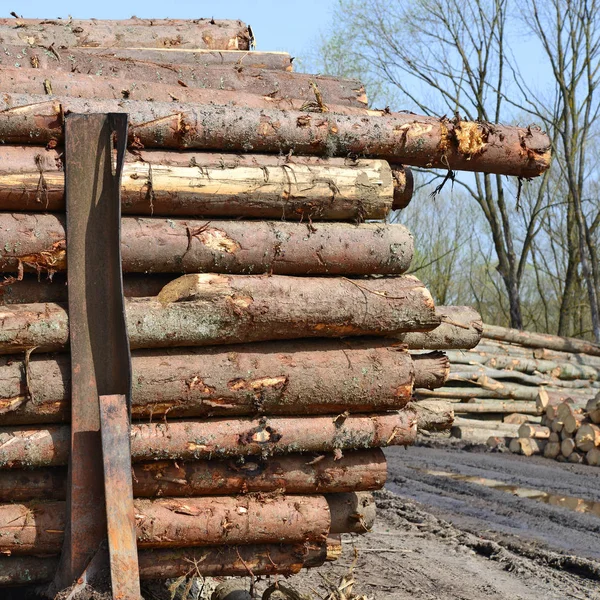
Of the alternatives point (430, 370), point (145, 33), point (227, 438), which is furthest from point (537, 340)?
point (227, 438)

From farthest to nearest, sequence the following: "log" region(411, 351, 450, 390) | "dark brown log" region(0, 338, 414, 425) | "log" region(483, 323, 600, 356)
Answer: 1. "log" region(483, 323, 600, 356)
2. "log" region(411, 351, 450, 390)
3. "dark brown log" region(0, 338, 414, 425)

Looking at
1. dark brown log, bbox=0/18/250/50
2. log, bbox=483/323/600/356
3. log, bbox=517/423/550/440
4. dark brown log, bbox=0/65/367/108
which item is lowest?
log, bbox=517/423/550/440

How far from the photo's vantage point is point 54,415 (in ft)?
13.4

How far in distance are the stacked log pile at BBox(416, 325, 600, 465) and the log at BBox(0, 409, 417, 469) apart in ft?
29.8

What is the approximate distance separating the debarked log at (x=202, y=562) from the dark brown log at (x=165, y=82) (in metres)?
2.43

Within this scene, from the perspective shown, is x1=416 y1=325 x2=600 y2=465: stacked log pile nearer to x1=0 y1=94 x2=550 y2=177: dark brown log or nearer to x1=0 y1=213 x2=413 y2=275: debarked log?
x1=0 y1=94 x2=550 y2=177: dark brown log

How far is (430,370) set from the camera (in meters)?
5.53

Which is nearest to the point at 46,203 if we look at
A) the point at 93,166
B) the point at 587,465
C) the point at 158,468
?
the point at 93,166

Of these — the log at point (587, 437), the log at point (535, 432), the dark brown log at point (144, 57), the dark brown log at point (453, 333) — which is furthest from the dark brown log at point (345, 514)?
the log at point (535, 432)

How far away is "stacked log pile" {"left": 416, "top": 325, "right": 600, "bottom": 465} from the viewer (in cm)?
1320

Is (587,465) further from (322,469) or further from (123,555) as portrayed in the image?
(123,555)

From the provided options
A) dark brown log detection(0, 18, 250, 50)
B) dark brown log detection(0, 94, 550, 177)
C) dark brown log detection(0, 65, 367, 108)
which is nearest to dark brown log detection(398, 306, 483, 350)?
dark brown log detection(0, 94, 550, 177)

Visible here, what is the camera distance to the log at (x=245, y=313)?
405 cm

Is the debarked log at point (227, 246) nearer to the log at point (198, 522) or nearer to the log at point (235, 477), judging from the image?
the log at point (235, 477)
